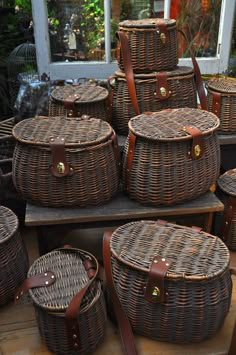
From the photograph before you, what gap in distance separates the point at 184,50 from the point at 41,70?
846 mm

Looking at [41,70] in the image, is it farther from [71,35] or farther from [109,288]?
[109,288]

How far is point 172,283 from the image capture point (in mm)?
1144

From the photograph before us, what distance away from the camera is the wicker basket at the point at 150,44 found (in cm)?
167

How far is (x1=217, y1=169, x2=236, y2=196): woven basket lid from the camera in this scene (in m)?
1.64

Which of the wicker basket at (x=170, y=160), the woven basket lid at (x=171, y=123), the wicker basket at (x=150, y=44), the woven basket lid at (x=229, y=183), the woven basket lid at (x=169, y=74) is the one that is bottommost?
the woven basket lid at (x=229, y=183)

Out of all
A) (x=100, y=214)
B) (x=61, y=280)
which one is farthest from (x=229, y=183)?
(x=61, y=280)

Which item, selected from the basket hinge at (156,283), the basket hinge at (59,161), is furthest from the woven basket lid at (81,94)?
the basket hinge at (156,283)

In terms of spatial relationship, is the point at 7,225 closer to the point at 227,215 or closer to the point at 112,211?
the point at 112,211

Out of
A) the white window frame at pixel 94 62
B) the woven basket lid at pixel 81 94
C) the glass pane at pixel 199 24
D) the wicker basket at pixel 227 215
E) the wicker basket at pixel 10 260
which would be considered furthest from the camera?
the glass pane at pixel 199 24

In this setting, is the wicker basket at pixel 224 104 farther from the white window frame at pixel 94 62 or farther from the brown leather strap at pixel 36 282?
the brown leather strap at pixel 36 282

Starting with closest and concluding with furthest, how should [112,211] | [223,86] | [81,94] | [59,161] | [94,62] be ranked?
[59,161] < [112,211] < [81,94] < [223,86] < [94,62]

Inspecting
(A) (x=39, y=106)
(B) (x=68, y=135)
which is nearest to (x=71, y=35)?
(A) (x=39, y=106)

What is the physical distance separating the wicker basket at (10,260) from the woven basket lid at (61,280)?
0.29 feet

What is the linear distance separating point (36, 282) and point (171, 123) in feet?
2.36
